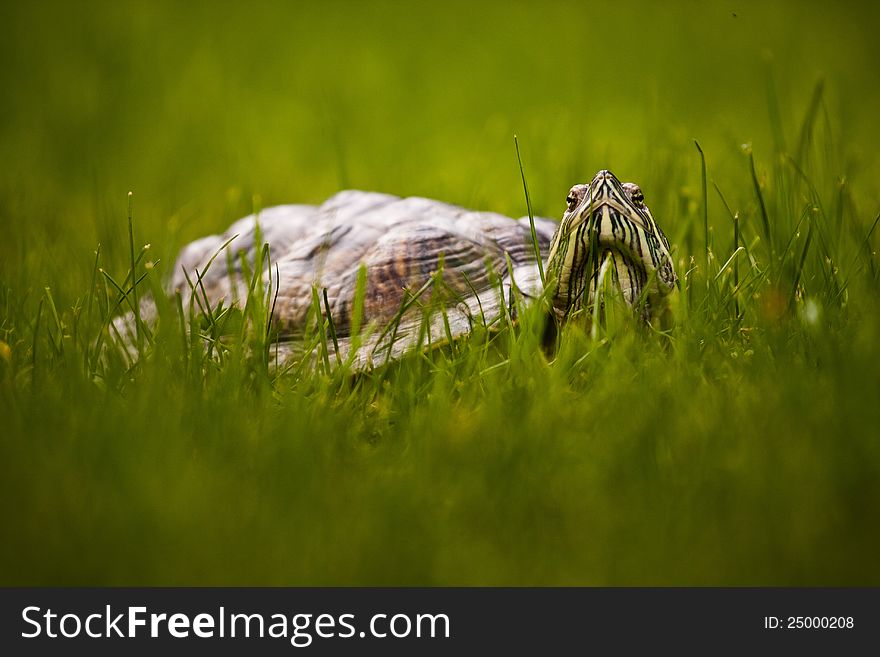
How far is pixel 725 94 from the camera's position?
6.77 m

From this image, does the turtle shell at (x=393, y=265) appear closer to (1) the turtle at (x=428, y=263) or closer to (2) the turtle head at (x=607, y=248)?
(1) the turtle at (x=428, y=263)

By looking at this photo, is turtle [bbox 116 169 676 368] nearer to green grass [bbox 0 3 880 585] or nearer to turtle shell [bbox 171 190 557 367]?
turtle shell [bbox 171 190 557 367]

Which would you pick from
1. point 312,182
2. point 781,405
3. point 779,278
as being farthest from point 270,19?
point 781,405

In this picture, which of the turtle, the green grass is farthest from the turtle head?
Result: the green grass

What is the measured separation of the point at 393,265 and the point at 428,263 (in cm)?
13

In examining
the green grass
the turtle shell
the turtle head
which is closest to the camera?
the green grass

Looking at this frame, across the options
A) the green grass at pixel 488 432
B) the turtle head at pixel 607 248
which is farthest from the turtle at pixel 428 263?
the green grass at pixel 488 432

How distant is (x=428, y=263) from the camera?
2.80m

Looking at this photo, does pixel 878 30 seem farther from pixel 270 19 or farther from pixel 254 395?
pixel 254 395

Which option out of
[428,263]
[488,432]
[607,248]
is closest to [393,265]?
[428,263]

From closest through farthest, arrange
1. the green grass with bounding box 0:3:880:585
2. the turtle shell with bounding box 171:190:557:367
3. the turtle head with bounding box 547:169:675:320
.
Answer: the green grass with bounding box 0:3:880:585 → the turtle head with bounding box 547:169:675:320 → the turtle shell with bounding box 171:190:557:367

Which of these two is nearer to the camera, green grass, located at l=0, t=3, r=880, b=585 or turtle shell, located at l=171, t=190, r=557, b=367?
green grass, located at l=0, t=3, r=880, b=585

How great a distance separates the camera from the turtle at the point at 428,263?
7.84 ft

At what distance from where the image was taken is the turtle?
7.84 ft
